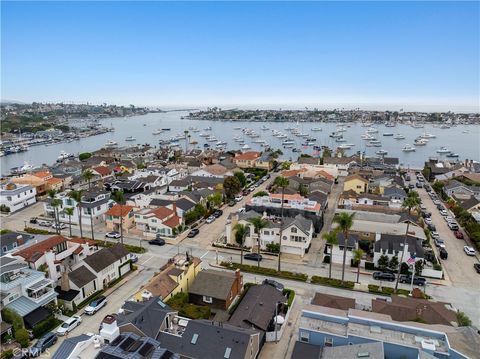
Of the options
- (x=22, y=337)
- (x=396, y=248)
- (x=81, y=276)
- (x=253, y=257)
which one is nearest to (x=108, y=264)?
(x=81, y=276)

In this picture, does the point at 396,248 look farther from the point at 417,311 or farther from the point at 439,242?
the point at 417,311

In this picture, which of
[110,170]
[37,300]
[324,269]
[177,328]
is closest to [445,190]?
[324,269]

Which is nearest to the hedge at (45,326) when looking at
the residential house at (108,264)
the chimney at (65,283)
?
the chimney at (65,283)

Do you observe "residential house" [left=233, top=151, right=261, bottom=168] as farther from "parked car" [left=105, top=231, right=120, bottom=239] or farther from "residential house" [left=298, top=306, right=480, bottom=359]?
"residential house" [left=298, top=306, right=480, bottom=359]

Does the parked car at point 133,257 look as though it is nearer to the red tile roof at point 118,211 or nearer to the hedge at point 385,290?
the red tile roof at point 118,211

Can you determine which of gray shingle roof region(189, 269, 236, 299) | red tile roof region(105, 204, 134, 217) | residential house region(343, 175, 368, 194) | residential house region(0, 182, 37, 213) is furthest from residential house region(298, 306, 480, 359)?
residential house region(0, 182, 37, 213)
